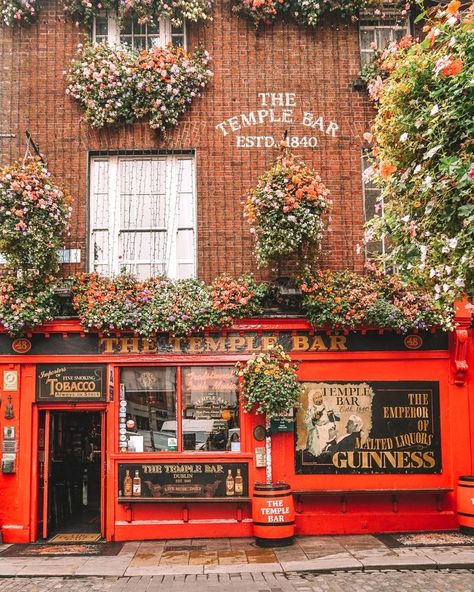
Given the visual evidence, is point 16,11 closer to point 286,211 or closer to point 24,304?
point 24,304

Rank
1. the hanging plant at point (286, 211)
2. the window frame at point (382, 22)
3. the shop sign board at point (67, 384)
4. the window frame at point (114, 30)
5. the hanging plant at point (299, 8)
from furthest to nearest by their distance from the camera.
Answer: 1. the window frame at point (382, 22)
2. the window frame at point (114, 30)
3. the hanging plant at point (299, 8)
4. the shop sign board at point (67, 384)
5. the hanging plant at point (286, 211)

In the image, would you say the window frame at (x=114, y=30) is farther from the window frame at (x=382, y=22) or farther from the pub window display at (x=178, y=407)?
the pub window display at (x=178, y=407)

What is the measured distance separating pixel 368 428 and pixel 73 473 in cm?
609

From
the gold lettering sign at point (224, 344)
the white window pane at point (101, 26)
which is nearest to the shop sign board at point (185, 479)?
the gold lettering sign at point (224, 344)

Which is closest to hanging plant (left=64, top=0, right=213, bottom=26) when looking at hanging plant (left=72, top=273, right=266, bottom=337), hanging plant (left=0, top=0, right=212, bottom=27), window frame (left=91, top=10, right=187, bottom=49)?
hanging plant (left=0, top=0, right=212, bottom=27)

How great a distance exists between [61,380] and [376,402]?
535 centimetres

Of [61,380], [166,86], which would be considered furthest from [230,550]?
[166,86]

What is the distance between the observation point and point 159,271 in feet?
40.2

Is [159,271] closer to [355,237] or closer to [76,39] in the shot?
[355,237]

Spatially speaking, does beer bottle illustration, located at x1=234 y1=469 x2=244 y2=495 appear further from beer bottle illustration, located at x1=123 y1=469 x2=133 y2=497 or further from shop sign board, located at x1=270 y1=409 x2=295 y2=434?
beer bottle illustration, located at x1=123 y1=469 x2=133 y2=497

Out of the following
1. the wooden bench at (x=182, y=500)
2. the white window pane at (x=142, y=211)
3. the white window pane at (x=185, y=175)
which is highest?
the white window pane at (x=185, y=175)

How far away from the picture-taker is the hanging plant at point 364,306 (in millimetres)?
11086

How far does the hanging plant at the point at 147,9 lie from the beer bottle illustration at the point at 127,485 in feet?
26.2

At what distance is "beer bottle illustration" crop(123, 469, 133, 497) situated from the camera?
11180 mm
